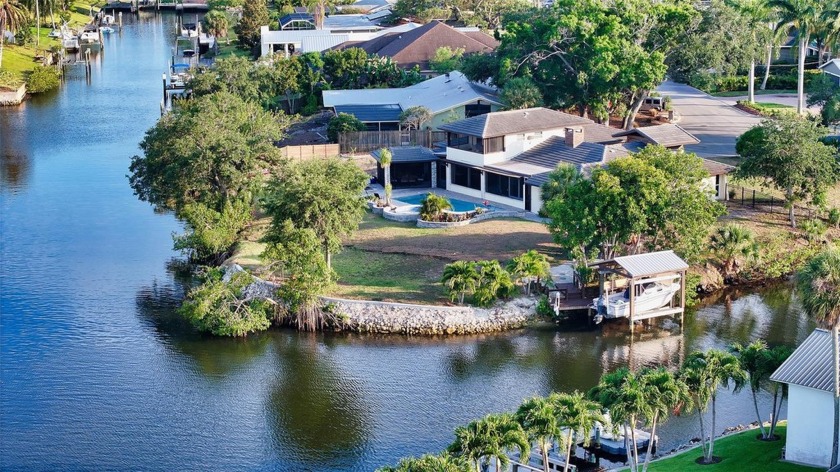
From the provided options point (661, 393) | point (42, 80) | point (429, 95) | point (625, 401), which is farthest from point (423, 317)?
point (42, 80)

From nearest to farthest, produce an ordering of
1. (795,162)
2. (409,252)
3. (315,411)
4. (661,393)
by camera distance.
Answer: (661,393) < (315,411) < (409,252) < (795,162)

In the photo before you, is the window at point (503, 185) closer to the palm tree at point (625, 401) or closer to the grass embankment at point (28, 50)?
the palm tree at point (625, 401)

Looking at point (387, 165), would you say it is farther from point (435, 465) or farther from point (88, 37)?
point (88, 37)

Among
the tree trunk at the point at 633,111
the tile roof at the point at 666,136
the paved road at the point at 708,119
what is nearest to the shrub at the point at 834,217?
the tile roof at the point at 666,136

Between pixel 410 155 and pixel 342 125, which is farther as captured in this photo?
pixel 342 125

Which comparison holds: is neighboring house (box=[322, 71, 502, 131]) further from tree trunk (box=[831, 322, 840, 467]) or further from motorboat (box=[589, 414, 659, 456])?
tree trunk (box=[831, 322, 840, 467])

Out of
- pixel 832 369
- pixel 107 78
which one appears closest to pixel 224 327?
pixel 832 369
